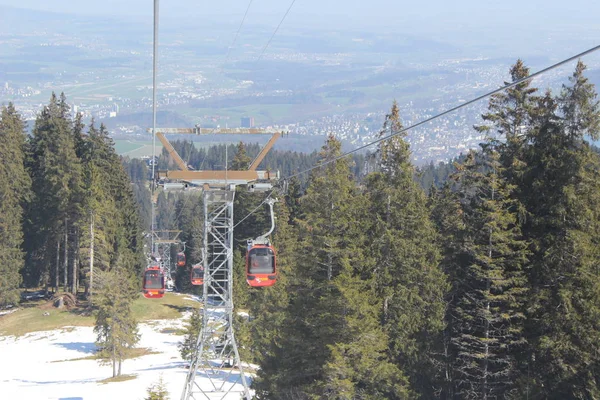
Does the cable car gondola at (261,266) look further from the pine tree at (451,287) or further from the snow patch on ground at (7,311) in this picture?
the snow patch on ground at (7,311)

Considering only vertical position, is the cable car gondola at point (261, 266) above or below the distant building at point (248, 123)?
below

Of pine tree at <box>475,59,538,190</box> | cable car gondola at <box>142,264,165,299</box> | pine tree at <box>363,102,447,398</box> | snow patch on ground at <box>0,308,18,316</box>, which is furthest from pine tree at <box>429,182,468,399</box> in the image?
snow patch on ground at <box>0,308,18,316</box>

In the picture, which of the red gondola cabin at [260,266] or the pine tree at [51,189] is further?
the pine tree at [51,189]

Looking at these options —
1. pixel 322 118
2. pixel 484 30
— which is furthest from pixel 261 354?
pixel 484 30

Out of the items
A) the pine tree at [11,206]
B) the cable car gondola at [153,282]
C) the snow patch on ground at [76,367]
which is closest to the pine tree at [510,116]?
the cable car gondola at [153,282]

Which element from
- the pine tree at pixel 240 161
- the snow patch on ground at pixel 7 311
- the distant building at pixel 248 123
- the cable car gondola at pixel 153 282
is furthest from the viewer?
the pine tree at pixel 240 161

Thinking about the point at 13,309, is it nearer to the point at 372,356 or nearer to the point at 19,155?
the point at 19,155

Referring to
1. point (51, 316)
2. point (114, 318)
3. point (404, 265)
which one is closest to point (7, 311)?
point (51, 316)

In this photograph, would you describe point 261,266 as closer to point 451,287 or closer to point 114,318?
point 451,287
